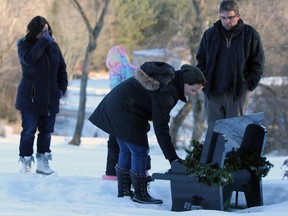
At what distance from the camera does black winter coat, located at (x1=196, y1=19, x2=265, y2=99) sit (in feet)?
22.8

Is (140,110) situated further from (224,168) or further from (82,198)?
(82,198)

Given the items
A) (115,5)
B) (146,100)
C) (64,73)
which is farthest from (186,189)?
(115,5)

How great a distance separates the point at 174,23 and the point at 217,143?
735 inches

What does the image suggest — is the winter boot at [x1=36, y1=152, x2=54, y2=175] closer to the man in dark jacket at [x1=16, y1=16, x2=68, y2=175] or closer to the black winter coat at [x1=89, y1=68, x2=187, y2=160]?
the man in dark jacket at [x1=16, y1=16, x2=68, y2=175]

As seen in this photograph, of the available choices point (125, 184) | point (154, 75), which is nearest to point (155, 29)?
point (125, 184)

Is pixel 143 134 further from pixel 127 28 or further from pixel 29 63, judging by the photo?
pixel 127 28

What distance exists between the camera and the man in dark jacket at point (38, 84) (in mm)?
7406

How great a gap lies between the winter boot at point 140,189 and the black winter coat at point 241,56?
131cm

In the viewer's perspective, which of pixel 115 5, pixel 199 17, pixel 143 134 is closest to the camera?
pixel 143 134

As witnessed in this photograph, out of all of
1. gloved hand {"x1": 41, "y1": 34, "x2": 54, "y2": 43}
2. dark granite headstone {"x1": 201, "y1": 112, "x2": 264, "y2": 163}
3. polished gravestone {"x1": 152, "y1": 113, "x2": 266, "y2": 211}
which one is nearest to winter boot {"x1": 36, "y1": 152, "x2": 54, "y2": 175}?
gloved hand {"x1": 41, "y1": 34, "x2": 54, "y2": 43}

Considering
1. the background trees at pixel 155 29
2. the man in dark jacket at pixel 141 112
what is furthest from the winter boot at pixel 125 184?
the background trees at pixel 155 29

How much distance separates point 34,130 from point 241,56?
2.43m

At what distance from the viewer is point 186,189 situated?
19.2 ft

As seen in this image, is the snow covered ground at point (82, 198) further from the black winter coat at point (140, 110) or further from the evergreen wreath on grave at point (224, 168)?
the black winter coat at point (140, 110)
